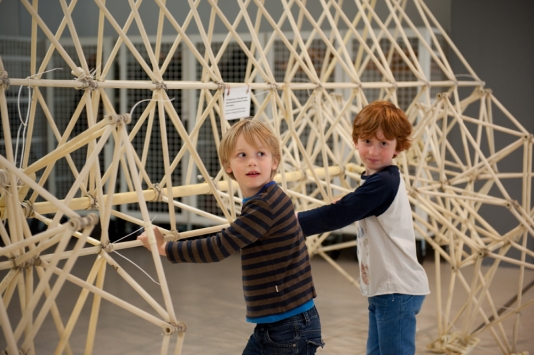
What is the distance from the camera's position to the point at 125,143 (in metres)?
2.15

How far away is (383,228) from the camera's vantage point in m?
2.65

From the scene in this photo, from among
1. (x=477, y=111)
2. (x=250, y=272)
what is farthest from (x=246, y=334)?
(x=477, y=111)

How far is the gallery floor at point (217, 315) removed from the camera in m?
4.05

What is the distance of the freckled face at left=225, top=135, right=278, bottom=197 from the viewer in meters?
2.19

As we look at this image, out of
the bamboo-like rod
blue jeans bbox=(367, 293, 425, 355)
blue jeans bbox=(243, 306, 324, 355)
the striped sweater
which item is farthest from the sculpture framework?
blue jeans bbox=(367, 293, 425, 355)

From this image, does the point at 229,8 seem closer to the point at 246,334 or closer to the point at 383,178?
the point at 246,334

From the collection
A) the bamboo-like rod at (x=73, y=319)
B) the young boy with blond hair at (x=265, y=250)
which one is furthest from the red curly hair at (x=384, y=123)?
the bamboo-like rod at (x=73, y=319)

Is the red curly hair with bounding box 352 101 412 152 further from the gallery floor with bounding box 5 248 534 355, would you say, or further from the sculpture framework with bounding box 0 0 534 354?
the gallery floor with bounding box 5 248 534 355

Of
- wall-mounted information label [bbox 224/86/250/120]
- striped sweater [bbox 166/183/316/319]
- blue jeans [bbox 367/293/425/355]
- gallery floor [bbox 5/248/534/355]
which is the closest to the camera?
striped sweater [bbox 166/183/316/319]

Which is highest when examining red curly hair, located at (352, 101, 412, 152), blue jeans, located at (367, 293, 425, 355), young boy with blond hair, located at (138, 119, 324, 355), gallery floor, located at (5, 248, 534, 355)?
red curly hair, located at (352, 101, 412, 152)

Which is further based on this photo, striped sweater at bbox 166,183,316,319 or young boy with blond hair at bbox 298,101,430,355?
young boy with blond hair at bbox 298,101,430,355

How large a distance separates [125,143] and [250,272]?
539mm

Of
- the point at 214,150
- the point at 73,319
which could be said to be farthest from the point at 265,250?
the point at 214,150

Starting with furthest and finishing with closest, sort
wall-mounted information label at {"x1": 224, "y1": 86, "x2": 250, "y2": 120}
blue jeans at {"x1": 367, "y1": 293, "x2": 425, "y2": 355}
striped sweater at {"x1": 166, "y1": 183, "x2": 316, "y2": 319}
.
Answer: wall-mounted information label at {"x1": 224, "y1": 86, "x2": 250, "y2": 120} < blue jeans at {"x1": 367, "y1": 293, "x2": 425, "y2": 355} < striped sweater at {"x1": 166, "y1": 183, "x2": 316, "y2": 319}
